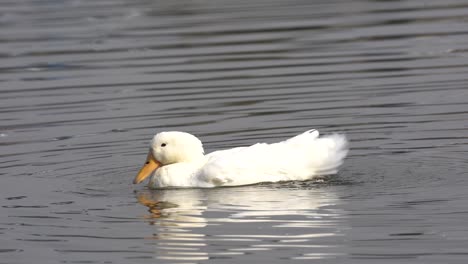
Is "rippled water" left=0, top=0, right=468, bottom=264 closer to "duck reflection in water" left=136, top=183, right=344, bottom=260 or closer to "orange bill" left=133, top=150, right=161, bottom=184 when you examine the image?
"duck reflection in water" left=136, top=183, right=344, bottom=260

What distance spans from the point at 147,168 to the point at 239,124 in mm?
2613

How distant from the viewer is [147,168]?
12.1 metres

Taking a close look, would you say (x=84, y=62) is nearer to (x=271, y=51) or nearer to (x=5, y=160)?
(x=271, y=51)

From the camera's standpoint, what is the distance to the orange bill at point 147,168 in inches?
473

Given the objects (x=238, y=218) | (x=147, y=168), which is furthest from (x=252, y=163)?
(x=238, y=218)

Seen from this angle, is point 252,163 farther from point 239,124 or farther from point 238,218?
point 239,124

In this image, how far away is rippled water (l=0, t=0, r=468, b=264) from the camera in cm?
970

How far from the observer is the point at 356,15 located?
24.0 metres

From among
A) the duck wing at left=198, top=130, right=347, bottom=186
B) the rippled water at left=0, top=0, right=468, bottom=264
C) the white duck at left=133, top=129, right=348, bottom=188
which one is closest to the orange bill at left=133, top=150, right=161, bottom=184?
the white duck at left=133, top=129, right=348, bottom=188

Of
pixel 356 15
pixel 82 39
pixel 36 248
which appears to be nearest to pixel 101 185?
pixel 36 248

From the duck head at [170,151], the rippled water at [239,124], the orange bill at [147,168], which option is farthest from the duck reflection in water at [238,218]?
the duck head at [170,151]

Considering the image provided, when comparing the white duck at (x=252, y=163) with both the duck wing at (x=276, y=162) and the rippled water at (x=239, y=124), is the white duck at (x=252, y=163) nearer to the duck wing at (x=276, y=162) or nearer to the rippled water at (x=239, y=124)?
the duck wing at (x=276, y=162)

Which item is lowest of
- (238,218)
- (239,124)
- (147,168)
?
(238,218)

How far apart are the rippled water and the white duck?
0.14 meters
